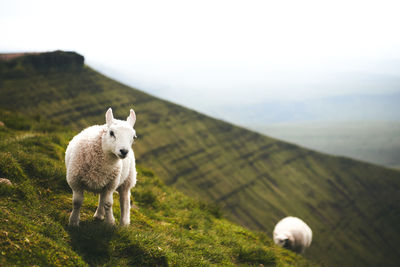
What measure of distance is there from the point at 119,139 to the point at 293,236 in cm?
1384

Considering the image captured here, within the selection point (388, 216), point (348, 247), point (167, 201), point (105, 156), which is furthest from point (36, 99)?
point (388, 216)

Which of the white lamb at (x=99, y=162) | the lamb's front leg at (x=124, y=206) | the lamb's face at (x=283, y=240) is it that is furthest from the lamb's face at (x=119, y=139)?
the lamb's face at (x=283, y=240)

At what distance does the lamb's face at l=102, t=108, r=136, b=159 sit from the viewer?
16.1ft

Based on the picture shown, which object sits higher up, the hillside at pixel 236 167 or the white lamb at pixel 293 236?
the white lamb at pixel 293 236

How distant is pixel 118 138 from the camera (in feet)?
16.6

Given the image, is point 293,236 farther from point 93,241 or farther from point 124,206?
point 93,241

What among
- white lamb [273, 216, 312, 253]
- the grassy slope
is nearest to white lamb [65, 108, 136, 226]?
the grassy slope

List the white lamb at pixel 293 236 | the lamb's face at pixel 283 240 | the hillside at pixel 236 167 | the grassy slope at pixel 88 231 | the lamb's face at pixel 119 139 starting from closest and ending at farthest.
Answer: the grassy slope at pixel 88 231 → the lamb's face at pixel 119 139 → the lamb's face at pixel 283 240 → the white lamb at pixel 293 236 → the hillside at pixel 236 167

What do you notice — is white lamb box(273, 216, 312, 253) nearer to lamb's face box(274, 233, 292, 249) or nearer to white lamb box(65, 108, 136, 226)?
lamb's face box(274, 233, 292, 249)

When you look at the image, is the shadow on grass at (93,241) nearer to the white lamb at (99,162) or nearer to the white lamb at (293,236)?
the white lamb at (99,162)

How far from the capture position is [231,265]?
650cm

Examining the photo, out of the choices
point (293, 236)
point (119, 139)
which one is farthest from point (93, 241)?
point (293, 236)

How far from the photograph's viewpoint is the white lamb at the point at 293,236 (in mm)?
14227

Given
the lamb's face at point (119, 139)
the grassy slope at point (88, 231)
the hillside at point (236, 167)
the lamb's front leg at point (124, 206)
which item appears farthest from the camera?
the hillside at point (236, 167)
